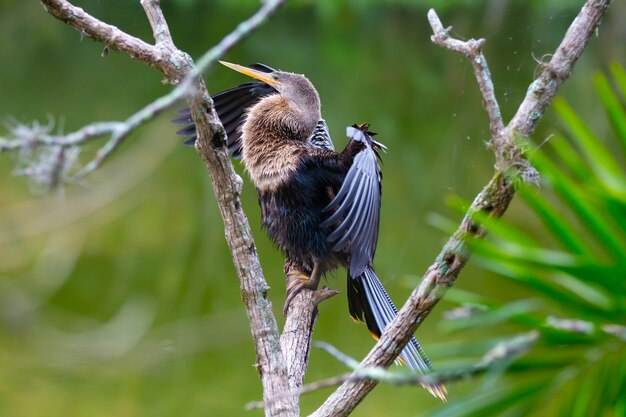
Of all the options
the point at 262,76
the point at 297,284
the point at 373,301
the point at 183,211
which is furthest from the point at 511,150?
the point at 183,211

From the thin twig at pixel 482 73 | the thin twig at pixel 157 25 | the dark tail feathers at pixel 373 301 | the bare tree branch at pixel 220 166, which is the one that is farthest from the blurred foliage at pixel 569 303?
the dark tail feathers at pixel 373 301

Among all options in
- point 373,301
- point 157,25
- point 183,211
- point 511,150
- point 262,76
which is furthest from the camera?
point 183,211

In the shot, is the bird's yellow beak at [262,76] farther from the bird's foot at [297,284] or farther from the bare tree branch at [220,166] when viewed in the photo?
the bare tree branch at [220,166]

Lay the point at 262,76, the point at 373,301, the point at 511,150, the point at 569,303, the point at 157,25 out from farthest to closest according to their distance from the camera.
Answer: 1. the point at 262,76
2. the point at 373,301
3. the point at 157,25
4. the point at 511,150
5. the point at 569,303

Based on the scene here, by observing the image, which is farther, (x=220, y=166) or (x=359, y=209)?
(x=359, y=209)

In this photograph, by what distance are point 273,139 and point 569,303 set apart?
174cm

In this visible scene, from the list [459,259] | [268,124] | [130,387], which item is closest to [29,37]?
[130,387]

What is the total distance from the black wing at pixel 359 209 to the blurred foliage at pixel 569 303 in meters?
1.35

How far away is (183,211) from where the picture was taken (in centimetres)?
658

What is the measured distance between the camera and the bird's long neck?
2.38 metres

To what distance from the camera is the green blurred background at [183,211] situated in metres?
4.72

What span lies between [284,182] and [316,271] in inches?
10.9

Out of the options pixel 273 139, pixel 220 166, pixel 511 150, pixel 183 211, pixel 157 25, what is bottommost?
Result: pixel 511 150

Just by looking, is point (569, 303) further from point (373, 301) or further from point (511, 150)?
point (373, 301)
